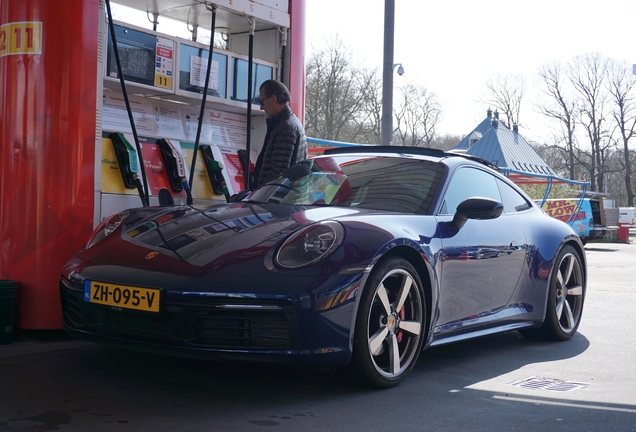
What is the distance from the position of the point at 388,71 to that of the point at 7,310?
23.5ft

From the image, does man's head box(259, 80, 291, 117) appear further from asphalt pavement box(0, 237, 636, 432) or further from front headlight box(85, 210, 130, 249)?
asphalt pavement box(0, 237, 636, 432)

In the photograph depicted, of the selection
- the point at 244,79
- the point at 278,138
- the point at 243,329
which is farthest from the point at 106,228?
the point at 244,79

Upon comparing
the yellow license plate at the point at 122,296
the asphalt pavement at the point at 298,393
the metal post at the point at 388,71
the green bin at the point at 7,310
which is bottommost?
the asphalt pavement at the point at 298,393

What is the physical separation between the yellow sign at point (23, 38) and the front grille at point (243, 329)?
8.95 ft

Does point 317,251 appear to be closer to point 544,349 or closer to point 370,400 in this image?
point 370,400

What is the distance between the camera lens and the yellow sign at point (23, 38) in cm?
529

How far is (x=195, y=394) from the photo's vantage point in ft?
12.5

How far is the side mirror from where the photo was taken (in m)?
4.55

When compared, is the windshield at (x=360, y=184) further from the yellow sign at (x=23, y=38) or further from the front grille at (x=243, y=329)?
the yellow sign at (x=23, y=38)

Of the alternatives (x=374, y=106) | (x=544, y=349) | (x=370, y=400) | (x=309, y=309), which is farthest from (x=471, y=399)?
(x=374, y=106)

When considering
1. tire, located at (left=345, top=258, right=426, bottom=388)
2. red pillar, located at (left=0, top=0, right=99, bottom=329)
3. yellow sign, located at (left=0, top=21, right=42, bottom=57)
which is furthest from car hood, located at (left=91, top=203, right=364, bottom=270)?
yellow sign, located at (left=0, top=21, right=42, bottom=57)

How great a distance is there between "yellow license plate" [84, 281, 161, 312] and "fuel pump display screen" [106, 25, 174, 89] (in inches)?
106

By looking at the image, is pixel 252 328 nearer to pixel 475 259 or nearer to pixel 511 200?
pixel 475 259

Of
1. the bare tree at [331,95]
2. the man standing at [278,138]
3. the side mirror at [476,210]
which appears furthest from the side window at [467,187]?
the bare tree at [331,95]
